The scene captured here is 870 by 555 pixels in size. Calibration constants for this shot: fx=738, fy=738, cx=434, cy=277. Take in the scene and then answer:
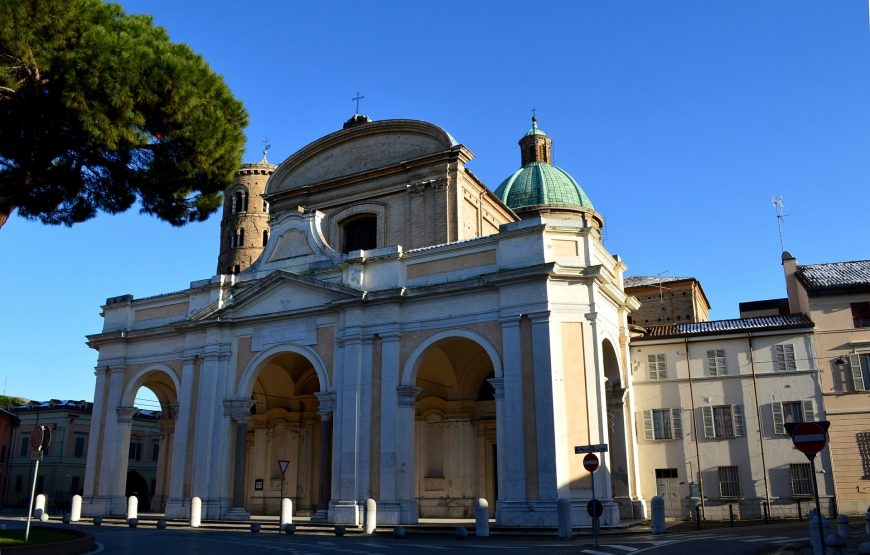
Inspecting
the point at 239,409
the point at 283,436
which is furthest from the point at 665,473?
the point at 239,409

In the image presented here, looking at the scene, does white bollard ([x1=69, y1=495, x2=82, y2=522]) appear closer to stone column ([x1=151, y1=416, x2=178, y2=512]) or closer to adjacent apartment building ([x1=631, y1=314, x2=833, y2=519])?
stone column ([x1=151, y1=416, x2=178, y2=512])

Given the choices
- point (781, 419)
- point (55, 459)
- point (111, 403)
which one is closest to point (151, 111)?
point (111, 403)

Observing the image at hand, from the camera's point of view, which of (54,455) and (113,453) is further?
(54,455)

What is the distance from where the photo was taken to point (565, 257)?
66.7 feet

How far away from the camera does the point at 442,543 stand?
51.7 ft

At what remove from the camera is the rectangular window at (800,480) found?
2312 centimetres

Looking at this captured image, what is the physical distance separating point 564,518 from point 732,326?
13.0 metres

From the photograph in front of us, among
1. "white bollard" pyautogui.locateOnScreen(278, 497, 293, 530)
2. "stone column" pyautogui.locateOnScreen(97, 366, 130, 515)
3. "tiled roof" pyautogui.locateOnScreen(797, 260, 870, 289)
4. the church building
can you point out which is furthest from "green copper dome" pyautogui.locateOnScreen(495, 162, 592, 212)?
"white bollard" pyautogui.locateOnScreen(278, 497, 293, 530)

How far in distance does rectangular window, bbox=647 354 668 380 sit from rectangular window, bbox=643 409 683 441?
1.17m

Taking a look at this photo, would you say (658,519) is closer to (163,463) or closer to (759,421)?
(759,421)

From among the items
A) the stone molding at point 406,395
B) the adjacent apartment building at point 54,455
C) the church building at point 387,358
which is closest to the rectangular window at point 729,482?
the church building at point 387,358

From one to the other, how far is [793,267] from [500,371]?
14704 millimetres

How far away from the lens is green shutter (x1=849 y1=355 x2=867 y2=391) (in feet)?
78.1

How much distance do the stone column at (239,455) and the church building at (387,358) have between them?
0.07 metres
